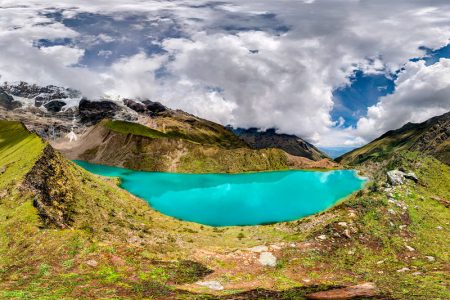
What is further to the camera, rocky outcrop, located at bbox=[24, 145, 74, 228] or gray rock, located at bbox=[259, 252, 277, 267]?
rocky outcrop, located at bbox=[24, 145, 74, 228]

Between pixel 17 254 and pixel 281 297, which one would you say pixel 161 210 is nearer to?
pixel 17 254

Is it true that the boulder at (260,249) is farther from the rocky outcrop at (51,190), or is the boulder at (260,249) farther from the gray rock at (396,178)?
the gray rock at (396,178)

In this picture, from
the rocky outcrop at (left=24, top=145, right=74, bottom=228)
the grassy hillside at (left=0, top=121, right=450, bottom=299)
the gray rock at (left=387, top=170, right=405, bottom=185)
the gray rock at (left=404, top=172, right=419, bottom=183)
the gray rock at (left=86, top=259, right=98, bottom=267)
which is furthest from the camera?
the gray rock at (left=404, top=172, right=419, bottom=183)

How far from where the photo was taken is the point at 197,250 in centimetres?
4306

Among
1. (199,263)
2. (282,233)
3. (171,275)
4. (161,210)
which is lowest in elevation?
(161,210)

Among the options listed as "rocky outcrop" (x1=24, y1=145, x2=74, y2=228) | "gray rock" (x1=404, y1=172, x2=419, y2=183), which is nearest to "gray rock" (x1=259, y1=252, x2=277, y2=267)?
"rocky outcrop" (x1=24, y1=145, x2=74, y2=228)

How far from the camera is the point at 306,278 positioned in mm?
A: 32594

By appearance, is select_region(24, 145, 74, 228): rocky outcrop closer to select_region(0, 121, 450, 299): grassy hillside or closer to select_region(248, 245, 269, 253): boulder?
select_region(0, 121, 450, 299): grassy hillside

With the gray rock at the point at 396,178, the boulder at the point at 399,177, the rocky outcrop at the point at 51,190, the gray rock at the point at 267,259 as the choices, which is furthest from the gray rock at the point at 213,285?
the gray rock at the point at 396,178

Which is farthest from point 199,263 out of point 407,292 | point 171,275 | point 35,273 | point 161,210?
point 161,210

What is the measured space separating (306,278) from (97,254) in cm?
2031

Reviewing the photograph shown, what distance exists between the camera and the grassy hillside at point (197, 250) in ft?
83.2

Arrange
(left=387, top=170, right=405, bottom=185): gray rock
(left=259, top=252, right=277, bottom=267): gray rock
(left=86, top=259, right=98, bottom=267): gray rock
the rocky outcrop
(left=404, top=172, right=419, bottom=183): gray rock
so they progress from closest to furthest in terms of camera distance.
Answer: (left=86, top=259, right=98, bottom=267): gray rock < (left=259, top=252, right=277, bottom=267): gray rock < the rocky outcrop < (left=387, top=170, right=405, bottom=185): gray rock < (left=404, top=172, right=419, bottom=183): gray rock

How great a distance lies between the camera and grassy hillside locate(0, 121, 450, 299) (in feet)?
83.2
